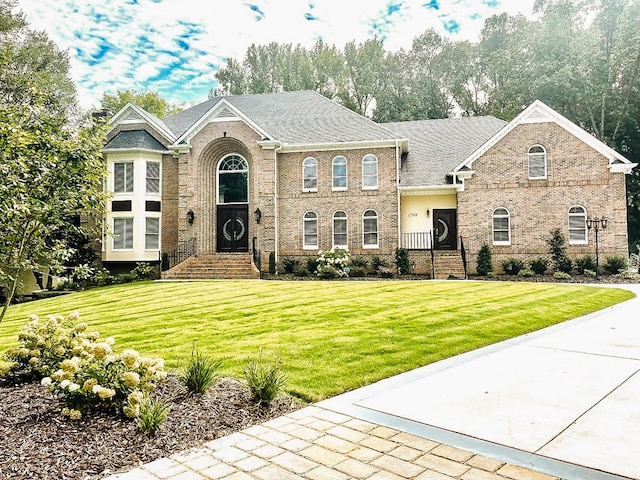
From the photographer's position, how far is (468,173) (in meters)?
21.0

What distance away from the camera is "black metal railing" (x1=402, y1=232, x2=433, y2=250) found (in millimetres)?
22078

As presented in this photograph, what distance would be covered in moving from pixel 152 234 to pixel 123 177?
11.0 ft

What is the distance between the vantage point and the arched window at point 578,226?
65.8ft

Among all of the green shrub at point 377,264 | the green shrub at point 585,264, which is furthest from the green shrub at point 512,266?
the green shrub at point 377,264

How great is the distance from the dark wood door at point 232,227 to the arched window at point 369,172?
6.55m

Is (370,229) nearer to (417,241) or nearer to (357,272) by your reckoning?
(417,241)

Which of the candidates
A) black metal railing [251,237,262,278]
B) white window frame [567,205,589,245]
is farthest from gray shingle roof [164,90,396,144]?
white window frame [567,205,589,245]

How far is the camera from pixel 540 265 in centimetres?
1942

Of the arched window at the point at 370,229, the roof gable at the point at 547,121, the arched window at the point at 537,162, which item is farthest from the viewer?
the arched window at the point at 370,229

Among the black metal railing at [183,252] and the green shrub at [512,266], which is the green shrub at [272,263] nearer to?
the black metal railing at [183,252]

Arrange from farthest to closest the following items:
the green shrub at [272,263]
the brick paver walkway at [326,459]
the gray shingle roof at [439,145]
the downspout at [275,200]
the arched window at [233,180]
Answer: the arched window at [233,180], the gray shingle roof at [439,145], the downspout at [275,200], the green shrub at [272,263], the brick paver walkway at [326,459]

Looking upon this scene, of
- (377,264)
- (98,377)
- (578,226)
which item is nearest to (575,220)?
(578,226)

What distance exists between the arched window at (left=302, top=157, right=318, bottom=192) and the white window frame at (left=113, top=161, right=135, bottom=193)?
29.4ft

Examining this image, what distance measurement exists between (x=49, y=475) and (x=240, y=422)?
5.12 feet
